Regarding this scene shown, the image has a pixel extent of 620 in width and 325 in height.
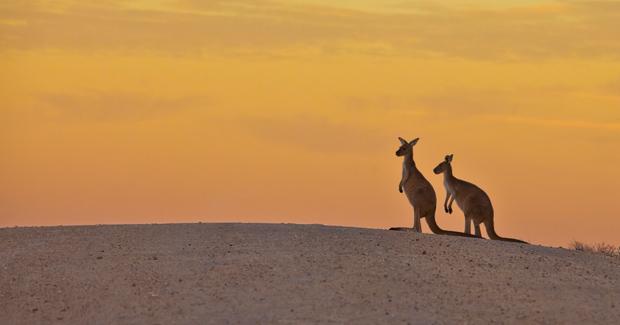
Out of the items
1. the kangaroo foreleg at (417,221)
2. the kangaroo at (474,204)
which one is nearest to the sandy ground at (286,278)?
the kangaroo foreleg at (417,221)

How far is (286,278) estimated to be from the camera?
1652cm

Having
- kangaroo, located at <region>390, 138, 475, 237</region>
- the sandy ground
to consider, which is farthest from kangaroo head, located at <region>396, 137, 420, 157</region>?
the sandy ground

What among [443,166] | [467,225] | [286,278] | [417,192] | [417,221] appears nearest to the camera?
[286,278]

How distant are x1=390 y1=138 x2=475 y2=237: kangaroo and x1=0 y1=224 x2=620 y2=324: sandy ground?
149 centimetres

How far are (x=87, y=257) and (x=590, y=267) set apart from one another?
7.77m

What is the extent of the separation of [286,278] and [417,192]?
19.0ft

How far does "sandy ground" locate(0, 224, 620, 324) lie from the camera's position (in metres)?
15.4

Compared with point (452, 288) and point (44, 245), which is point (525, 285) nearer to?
point (452, 288)

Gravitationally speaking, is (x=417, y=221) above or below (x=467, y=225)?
below

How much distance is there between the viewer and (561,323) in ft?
51.5

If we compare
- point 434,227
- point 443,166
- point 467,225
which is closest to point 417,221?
point 434,227

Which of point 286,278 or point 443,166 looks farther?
point 443,166

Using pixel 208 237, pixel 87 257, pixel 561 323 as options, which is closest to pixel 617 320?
pixel 561 323

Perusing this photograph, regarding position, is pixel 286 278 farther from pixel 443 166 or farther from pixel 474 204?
pixel 443 166
